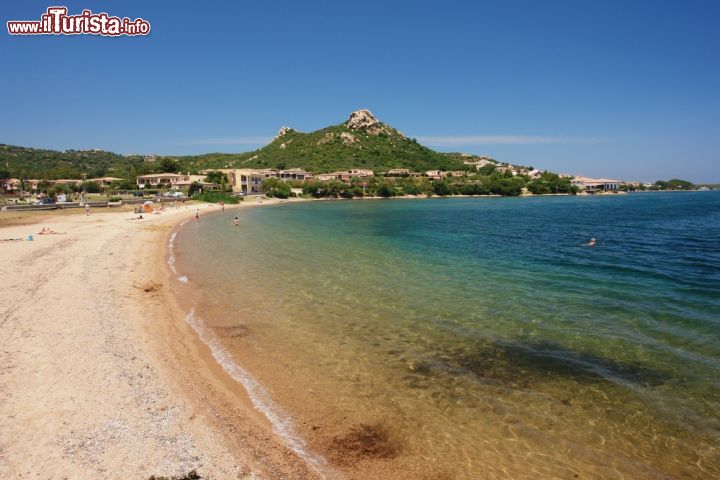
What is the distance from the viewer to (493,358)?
417 inches

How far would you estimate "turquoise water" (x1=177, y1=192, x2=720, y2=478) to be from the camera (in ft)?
23.1

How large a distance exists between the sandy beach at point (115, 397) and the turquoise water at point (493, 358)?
1.12 m

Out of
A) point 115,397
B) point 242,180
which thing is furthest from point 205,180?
point 115,397

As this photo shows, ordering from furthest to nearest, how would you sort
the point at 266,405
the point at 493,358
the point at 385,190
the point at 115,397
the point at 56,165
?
the point at 56,165
the point at 385,190
the point at 493,358
the point at 266,405
the point at 115,397

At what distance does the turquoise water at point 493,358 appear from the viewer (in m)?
7.05

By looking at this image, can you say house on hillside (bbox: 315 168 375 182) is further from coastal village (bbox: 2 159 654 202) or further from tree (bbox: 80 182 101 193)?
tree (bbox: 80 182 101 193)

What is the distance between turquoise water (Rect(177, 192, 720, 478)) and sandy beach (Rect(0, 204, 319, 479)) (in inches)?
43.9

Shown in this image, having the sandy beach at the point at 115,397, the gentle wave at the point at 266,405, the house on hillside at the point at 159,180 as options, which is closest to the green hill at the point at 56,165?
the house on hillside at the point at 159,180

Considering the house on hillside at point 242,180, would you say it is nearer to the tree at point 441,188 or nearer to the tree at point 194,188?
the tree at point 194,188

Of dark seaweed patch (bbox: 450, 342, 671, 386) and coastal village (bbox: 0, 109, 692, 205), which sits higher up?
coastal village (bbox: 0, 109, 692, 205)

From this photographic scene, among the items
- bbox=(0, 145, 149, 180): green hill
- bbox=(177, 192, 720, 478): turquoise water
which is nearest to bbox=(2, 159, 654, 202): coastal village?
bbox=(0, 145, 149, 180): green hill

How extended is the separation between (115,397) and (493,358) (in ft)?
28.7

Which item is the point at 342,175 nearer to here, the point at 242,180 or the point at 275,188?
the point at 275,188

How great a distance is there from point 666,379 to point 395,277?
12449mm
